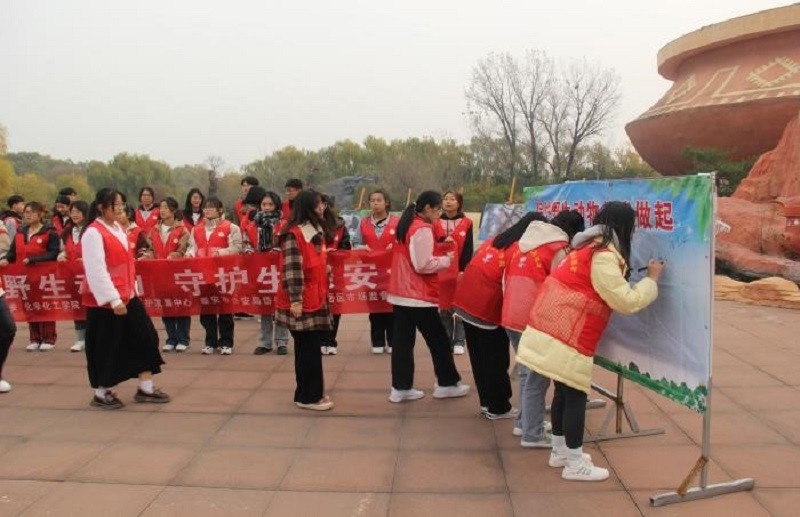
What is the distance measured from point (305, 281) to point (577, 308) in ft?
6.15

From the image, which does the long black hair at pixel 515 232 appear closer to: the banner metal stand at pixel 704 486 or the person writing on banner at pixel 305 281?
the banner metal stand at pixel 704 486

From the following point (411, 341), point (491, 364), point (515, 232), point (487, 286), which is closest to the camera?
point (515, 232)

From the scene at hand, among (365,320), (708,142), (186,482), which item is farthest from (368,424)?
(708,142)

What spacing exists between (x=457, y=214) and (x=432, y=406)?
6.22ft

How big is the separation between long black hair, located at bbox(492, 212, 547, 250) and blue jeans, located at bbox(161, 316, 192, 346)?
3.66 meters

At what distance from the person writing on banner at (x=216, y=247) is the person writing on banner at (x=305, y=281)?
1.97 m

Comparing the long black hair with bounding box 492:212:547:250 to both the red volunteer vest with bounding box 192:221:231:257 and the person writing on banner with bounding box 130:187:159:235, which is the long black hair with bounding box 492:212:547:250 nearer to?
the red volunteer vest with bounding box 192:221:231:257

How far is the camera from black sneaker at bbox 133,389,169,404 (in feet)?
15.1

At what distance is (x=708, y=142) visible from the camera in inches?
693

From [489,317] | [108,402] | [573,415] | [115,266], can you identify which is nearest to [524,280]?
[489,317]

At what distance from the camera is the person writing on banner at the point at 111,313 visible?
4.18 metres

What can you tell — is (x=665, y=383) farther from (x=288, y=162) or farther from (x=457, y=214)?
(x=288, y=162)

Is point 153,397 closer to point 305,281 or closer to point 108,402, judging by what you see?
point 108,402

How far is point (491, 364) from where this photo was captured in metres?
4.10
